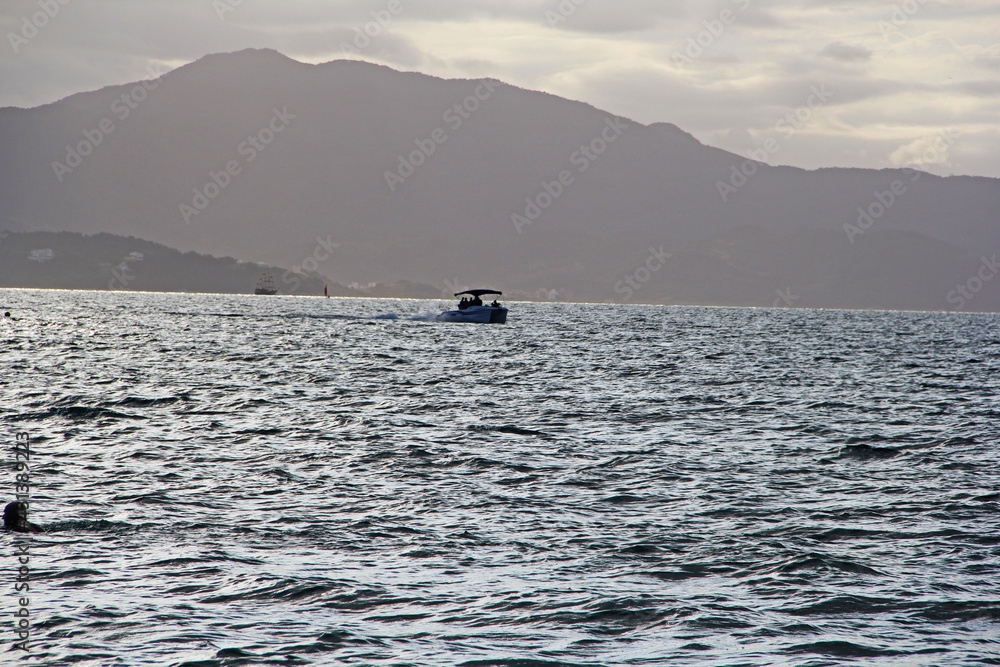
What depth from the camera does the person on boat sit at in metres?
13.8

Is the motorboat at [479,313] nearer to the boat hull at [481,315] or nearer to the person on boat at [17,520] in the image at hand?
the boat hull at [481,315]

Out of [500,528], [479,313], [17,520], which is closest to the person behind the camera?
[17,520]

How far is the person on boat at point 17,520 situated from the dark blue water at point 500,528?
29cm

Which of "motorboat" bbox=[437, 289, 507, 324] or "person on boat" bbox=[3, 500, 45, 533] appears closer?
"person on boat" bbox=[3, 500, 45, 533]

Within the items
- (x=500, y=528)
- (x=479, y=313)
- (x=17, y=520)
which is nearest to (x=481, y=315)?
(x=479, y=313)

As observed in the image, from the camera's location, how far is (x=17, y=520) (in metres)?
13.9

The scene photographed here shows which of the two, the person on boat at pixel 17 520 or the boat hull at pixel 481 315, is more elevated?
the boat hull at pixel 481 315

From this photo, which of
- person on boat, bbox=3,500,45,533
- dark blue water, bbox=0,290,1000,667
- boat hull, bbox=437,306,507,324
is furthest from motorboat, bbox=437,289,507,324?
person on boat, bbox=3,500,45,533

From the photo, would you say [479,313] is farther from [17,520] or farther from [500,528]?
[17,520]

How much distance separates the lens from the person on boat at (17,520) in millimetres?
13758

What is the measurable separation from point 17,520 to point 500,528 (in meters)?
7.47

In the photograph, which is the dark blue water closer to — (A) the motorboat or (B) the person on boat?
(B) the person on boat

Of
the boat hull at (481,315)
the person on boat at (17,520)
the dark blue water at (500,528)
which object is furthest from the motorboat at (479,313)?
the person on boat at (17,520)

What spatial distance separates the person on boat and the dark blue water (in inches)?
11.3
